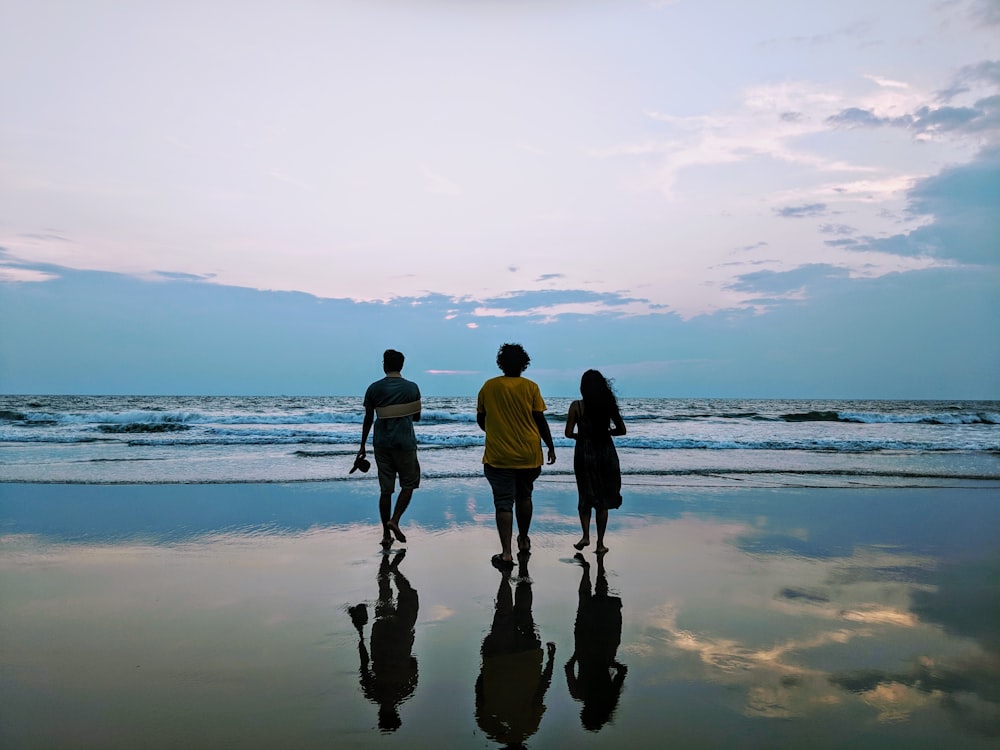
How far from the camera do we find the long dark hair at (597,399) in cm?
642

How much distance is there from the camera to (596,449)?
6.47 metres

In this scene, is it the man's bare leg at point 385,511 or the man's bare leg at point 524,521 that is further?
the man's bare leg at point 385,511

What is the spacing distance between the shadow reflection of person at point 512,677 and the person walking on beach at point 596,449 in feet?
6.56

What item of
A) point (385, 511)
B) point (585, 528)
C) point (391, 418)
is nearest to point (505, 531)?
point (585, 528)

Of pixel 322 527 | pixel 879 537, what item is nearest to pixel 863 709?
pixel 879 537

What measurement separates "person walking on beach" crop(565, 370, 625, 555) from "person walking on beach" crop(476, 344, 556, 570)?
0.59 m

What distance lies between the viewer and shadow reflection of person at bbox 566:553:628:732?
2.95 meters

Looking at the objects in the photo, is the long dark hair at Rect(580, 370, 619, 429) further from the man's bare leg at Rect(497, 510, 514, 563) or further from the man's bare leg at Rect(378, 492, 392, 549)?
the man's bare leg at Rect(378, 492, 392, 549)

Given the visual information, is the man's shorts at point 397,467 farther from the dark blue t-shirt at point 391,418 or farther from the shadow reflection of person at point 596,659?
the shadow reflection of person at point 596,659

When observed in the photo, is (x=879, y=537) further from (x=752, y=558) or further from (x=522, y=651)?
(x=522, y=651)

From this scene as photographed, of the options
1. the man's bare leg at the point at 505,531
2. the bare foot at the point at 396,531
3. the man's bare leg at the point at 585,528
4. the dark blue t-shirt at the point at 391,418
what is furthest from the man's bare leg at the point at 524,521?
the dark blue t-shirt at the point at 391,418

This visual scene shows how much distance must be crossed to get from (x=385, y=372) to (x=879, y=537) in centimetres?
548

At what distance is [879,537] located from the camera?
6781 millimetres

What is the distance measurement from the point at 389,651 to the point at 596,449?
335cm
